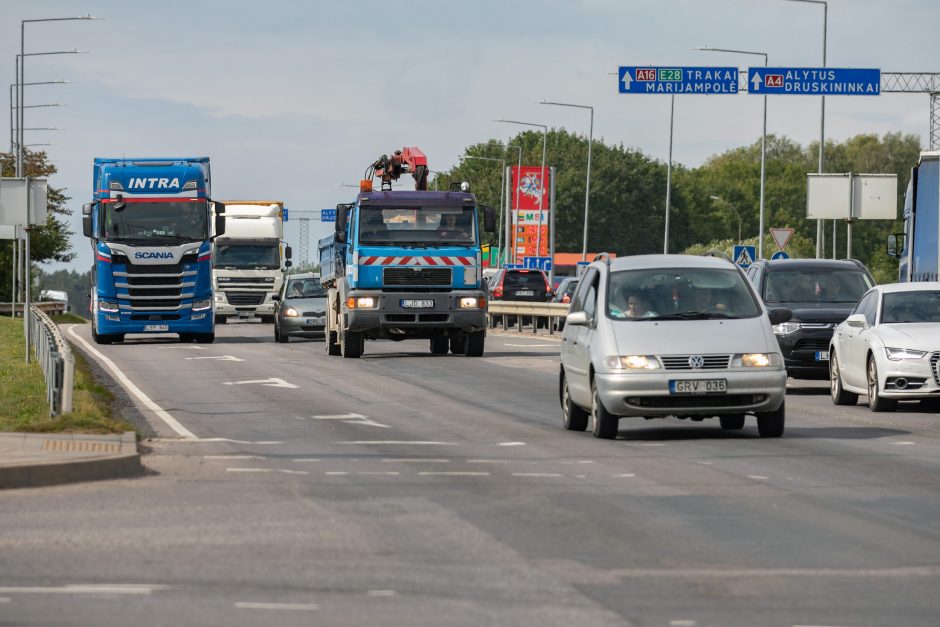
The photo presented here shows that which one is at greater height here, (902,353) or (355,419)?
(902,353)

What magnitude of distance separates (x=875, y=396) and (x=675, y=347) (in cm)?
555

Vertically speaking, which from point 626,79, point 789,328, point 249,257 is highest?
point 626,79

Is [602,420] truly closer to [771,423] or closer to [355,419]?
[771,423]

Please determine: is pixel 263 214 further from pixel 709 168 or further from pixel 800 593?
pixel 709 168

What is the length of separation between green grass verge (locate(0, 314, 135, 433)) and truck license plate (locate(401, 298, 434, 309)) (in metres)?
5.71

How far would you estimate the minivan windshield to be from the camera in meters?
16.8

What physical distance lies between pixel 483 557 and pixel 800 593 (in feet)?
5.63

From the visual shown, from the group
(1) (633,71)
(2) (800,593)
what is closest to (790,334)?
(2) (800,593)

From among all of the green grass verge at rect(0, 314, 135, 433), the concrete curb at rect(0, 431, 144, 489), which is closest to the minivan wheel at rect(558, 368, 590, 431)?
the green grass verge at rect(0, 314, 135, 433)

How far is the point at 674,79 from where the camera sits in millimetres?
47000

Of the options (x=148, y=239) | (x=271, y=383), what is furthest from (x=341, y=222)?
(x=271, y=383)

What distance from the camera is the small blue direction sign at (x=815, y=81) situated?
4653 cm

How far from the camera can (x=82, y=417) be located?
16.1 m

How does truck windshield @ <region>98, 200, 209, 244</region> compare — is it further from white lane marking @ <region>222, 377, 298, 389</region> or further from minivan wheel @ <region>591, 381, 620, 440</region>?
minivan wheel @ <region>591, 381, 620, 440</region>
